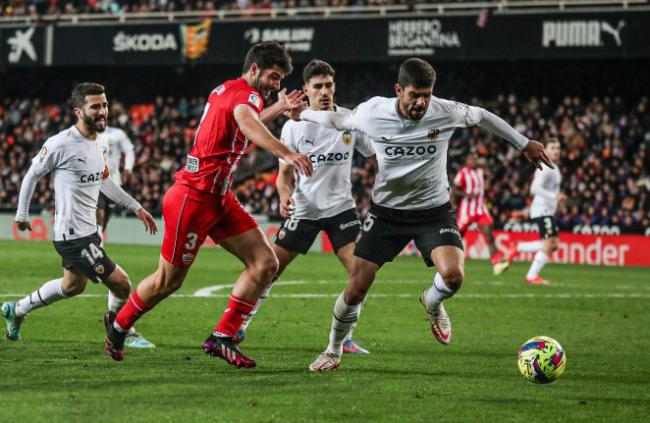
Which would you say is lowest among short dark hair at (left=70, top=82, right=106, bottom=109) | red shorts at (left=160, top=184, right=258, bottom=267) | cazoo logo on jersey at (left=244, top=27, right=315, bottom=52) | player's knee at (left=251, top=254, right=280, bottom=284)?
cazoo logo on jersey at (left=244, top=27, right=315, bottom=52)

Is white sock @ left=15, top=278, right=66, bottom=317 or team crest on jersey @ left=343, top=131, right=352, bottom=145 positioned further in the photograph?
team crest on jersey @ left=343, top=131, right=352, bottom=145


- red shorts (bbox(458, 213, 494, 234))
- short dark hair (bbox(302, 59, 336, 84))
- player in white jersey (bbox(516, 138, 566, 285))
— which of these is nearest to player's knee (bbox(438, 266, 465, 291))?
short dark hair (bbox(302, 59, 336, 84))

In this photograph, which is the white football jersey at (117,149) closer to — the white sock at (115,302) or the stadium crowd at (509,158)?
the white sock at (115,302)

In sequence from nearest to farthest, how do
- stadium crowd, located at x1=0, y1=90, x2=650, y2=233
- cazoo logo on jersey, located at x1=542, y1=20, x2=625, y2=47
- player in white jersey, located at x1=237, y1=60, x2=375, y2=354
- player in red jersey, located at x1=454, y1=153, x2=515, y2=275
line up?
player in white jersey, located at x1=237, y1=60, x2=375, y2=354 < player in red jersey, located at x1=454, y1=153, x2=515, y2=275 < stadium crowd, located at x1=0, y1=90, x2=650, y2=233 < cazoo logo on jersey, located at x1=542, y1=20, x2=625, y2=47

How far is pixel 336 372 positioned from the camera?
8.68 m

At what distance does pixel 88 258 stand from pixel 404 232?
2.80 meters

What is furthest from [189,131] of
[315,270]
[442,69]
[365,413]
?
[365,413]

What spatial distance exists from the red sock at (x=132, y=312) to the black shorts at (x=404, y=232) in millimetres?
1820

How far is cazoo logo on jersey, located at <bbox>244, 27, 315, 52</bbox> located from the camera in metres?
35.9

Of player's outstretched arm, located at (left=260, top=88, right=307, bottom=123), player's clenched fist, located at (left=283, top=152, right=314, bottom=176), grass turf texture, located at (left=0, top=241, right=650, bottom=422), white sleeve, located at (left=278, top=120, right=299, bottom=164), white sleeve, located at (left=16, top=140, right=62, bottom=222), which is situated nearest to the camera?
grass turf texture, located at (left=0, top=241, right=650, bottom=422)

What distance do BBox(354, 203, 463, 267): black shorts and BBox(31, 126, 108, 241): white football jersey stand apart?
2553 mm

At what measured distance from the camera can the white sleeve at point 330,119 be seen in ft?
29.0

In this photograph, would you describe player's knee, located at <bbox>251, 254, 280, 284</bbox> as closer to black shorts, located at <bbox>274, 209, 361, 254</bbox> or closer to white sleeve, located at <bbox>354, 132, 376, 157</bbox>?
black shorts, located at <bbox>274, 209, 361, 254</bbox>

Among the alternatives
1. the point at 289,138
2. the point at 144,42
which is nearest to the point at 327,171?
the point at 289,138
